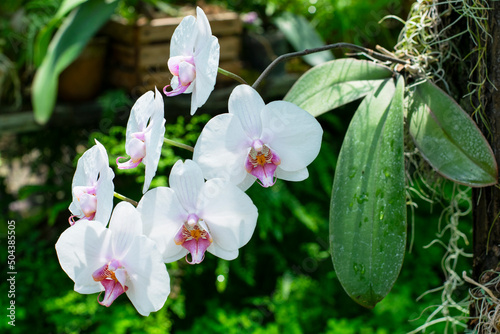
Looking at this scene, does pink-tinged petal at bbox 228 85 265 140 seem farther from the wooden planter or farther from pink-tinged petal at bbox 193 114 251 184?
the wooden planter

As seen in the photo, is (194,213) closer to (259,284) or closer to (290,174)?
(290,174)

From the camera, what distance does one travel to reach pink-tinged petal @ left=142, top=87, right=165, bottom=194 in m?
0.40

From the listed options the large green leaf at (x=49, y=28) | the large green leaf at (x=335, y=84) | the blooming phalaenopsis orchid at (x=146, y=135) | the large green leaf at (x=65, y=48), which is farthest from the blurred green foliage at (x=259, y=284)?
the blooming phalaenopsis orchid at (x=146, y=135)

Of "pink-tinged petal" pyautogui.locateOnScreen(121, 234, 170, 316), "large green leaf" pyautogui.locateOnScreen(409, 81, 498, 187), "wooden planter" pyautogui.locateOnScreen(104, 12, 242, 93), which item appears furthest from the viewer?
"wooden planter" pyautogui.locateOnScreen(104, 12, 242, 93)

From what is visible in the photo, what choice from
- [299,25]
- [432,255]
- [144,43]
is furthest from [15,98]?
[432,255]

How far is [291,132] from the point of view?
17.2 inches

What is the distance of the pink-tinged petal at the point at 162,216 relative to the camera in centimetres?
41

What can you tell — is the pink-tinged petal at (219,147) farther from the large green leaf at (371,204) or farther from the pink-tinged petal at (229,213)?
the large green leaf at (371,204)

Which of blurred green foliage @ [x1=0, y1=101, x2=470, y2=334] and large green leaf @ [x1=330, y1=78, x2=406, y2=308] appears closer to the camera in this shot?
large green leaf @ [x1=330, y1=78, x2=406, y2=308]

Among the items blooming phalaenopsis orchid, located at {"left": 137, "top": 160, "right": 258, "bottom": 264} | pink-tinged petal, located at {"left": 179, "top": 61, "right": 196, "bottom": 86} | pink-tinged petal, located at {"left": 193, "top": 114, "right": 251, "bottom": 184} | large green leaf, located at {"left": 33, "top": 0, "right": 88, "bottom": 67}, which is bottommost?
large green leaf, located at {"left": 33, "top": 0, "right": 88, "bottom": 67}

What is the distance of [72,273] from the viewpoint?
16.3 inches

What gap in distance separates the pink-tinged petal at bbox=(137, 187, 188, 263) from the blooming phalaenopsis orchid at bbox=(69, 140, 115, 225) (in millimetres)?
27

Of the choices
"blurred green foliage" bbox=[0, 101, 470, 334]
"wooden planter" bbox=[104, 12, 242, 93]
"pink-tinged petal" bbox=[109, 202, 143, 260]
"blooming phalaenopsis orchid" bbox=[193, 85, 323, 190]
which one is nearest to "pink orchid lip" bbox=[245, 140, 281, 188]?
"blooming phalaenopsis orchid" bbox=[193, 85, 323, 190]

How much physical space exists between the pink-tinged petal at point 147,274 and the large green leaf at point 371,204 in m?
0.18
